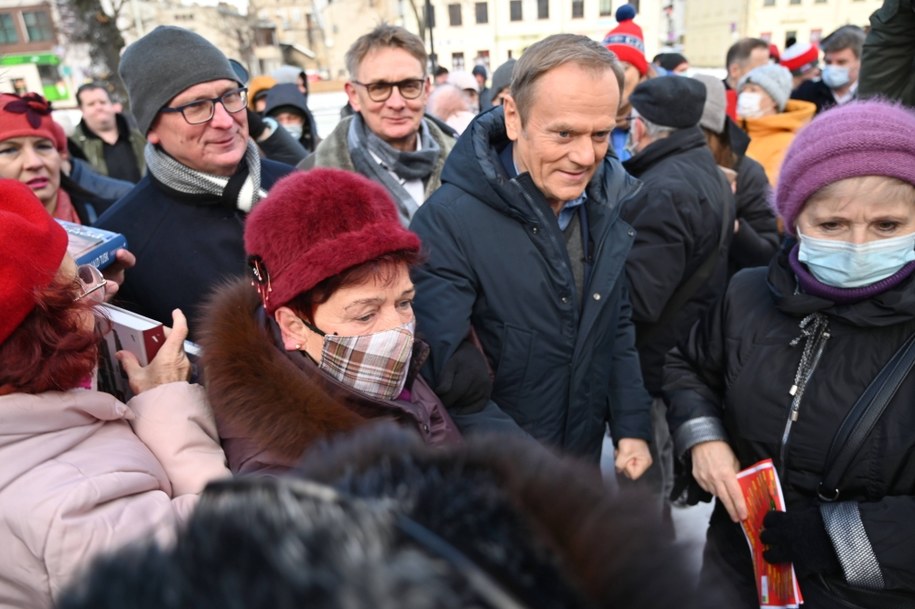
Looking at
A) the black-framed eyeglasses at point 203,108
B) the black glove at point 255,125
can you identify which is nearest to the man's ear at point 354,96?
the black-framed eyeglasses at point 203,108

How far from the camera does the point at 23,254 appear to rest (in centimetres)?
113

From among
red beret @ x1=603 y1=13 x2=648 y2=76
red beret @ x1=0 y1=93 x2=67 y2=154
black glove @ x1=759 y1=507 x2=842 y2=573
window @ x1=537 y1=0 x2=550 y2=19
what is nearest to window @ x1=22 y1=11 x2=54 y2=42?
window @ x1=537 y1=0 x2=550 y2=19

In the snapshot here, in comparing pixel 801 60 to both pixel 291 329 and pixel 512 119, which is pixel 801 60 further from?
pixel 291 329

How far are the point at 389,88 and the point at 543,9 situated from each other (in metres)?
49.4

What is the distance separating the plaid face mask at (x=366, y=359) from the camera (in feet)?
4.61

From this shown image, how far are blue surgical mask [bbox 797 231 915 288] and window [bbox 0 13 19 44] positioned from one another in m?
51.1

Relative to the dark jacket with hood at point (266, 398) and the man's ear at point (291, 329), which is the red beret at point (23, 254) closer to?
the dark jacket with hood at point (266, 398)

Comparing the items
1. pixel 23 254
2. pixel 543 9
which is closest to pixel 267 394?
pixel 23 254

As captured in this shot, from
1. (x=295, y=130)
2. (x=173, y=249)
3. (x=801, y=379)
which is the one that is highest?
(x=295, y=130)

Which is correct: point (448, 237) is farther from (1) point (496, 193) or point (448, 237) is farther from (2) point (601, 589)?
(2) point (601, 589)

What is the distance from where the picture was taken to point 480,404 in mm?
1761

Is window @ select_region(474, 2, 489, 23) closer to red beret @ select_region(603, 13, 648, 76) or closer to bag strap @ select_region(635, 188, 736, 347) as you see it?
red beret @ select_region(603, 13, 648, 76)

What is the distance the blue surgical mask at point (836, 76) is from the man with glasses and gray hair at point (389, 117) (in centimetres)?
470

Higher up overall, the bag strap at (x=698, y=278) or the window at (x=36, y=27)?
the window at (x=36, y=27)
